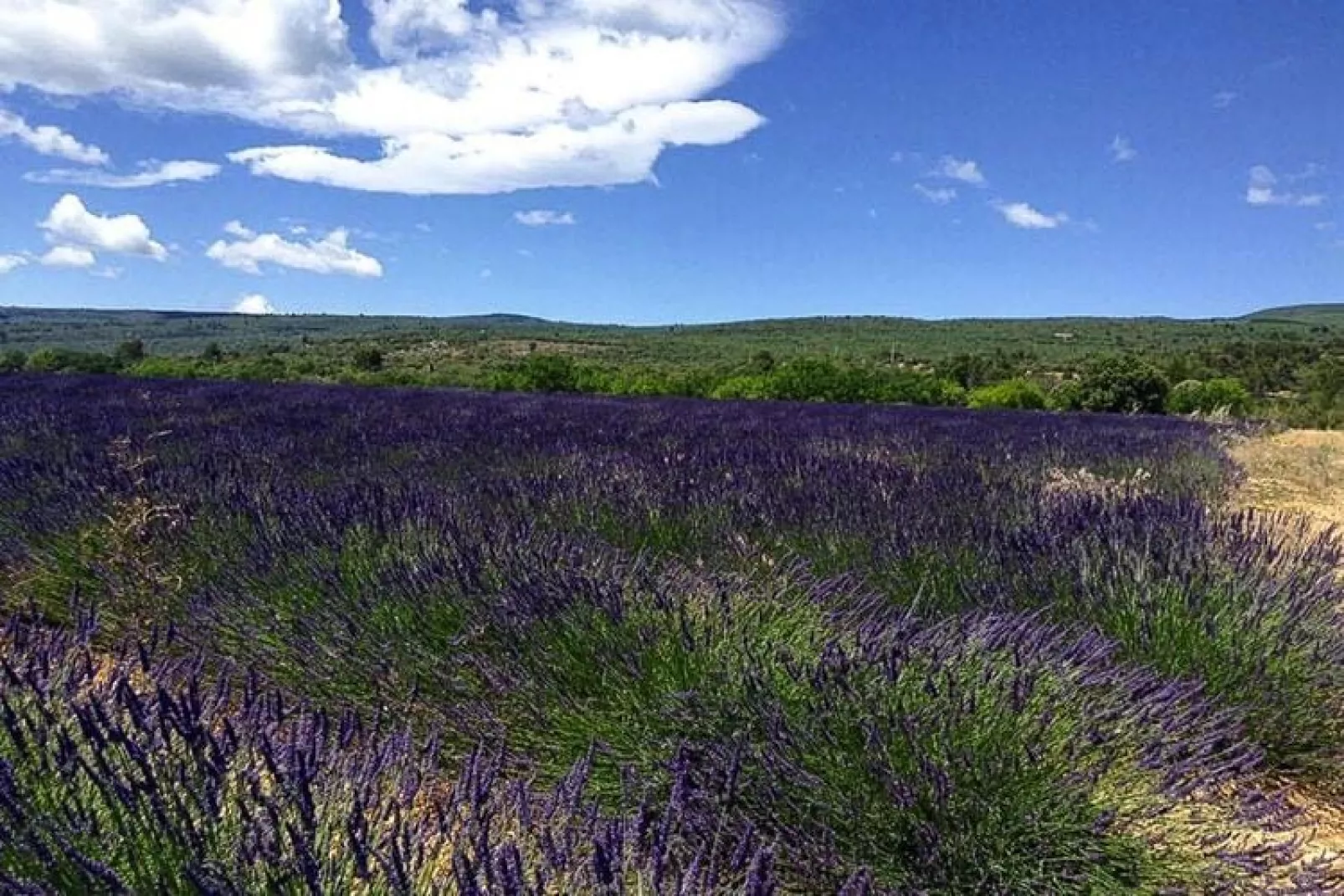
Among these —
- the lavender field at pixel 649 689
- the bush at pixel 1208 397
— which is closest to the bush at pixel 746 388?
the bush at pixel 1208 397

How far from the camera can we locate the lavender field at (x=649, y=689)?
3.86 ft

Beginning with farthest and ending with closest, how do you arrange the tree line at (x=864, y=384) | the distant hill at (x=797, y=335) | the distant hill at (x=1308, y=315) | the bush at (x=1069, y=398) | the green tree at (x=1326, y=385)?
the distant hill at (x=1308, y=315)
the distant hill at (x=797, y=335)
the bush at (x=1069, y=398)
the tree line at (x=864, y=384)
the green tree at (x=1326, y=385)

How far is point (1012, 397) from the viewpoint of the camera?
2566 cm

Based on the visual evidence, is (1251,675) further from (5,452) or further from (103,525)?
(5,452)

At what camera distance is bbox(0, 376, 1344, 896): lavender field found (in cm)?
118

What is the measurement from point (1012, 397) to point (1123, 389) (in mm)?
4786

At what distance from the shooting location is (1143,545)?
288 cm

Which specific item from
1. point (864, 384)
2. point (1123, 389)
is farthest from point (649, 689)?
point (1123, 389)

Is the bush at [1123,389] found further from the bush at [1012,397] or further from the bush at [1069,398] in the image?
the bush at [1012,397]

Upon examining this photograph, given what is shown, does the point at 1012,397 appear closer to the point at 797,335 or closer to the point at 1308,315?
the point at 797,335

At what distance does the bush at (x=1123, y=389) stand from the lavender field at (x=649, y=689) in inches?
1031

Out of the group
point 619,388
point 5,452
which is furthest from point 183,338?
point 5,452

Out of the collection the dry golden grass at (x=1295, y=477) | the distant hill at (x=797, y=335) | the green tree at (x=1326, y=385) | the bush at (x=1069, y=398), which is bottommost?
the dry golden grass at (x=1295, y=477)

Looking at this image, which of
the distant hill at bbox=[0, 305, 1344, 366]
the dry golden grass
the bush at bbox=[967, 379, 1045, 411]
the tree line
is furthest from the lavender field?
the distant hill at bbox=[0, 305, 1344, 366]
